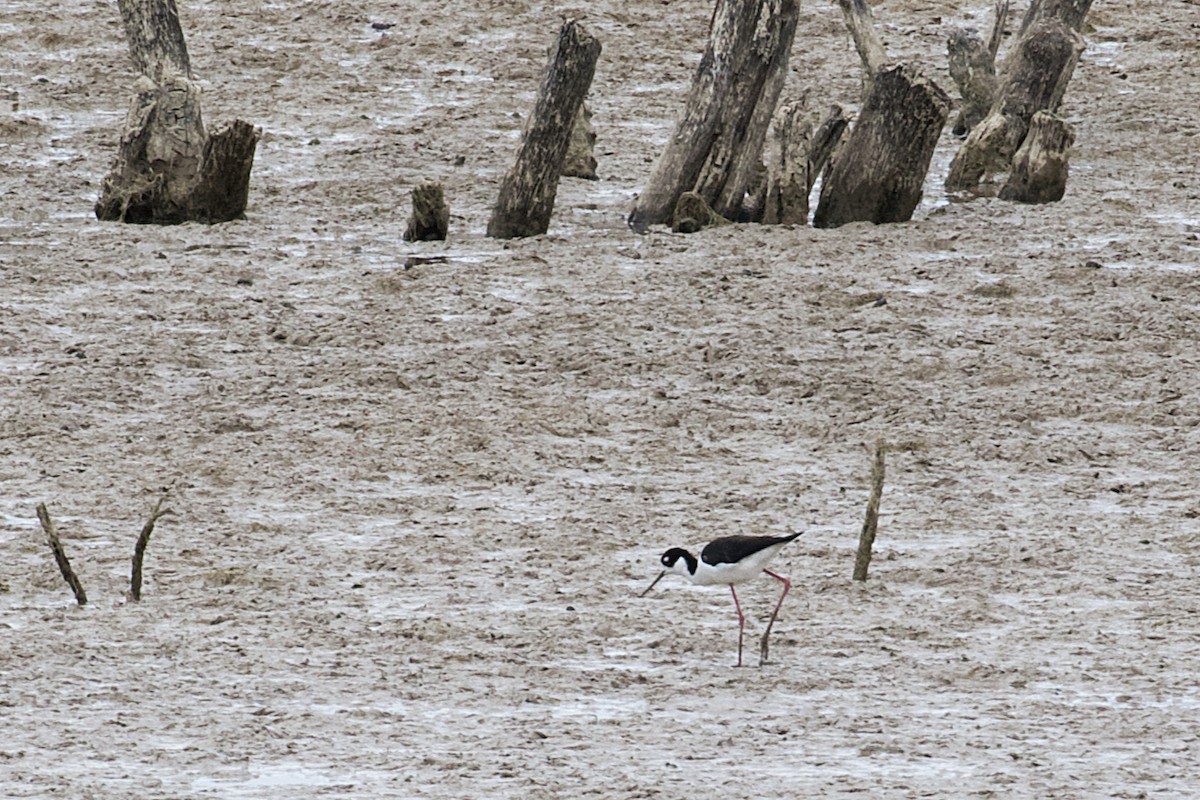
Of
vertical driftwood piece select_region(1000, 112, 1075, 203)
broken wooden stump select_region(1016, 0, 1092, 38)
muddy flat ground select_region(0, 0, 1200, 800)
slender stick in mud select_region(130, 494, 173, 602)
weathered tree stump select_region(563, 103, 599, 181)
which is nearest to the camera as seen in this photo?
muddy flat ground select_region(0, 0, 1200, 800)

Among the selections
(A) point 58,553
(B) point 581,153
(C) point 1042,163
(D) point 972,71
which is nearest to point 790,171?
(C) point 1042,163

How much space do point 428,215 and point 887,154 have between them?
2631mm

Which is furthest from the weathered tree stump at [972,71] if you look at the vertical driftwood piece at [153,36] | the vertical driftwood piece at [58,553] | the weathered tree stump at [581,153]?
the vertical driftwood piece at [58,553]

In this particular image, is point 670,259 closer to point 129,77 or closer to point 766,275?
point 766,275

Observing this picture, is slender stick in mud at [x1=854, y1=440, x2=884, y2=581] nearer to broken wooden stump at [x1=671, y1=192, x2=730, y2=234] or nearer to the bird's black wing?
the bird's black wing

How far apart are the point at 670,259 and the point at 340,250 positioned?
1.88 meters

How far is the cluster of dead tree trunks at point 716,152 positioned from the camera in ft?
37.2

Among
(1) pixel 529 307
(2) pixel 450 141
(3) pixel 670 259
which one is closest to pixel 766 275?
(3) pixel 670 259

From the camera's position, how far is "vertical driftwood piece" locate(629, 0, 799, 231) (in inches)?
446

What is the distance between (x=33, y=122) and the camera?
1391 cm

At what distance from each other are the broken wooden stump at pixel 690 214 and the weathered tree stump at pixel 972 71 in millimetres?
3455

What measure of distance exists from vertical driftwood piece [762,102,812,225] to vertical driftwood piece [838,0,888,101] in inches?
110

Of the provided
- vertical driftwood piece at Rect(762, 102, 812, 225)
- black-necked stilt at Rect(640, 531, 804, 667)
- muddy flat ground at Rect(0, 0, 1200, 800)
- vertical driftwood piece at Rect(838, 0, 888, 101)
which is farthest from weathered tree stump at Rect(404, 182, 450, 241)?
black-necked stilt at Rect(640, 531, 804, 667)

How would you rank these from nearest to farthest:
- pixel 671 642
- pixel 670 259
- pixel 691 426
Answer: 1. pixel 671 642
2. pixel 691 426
3. pixel 670 259
